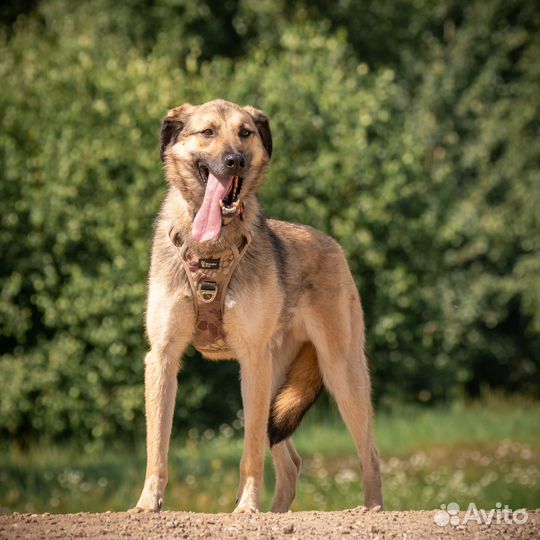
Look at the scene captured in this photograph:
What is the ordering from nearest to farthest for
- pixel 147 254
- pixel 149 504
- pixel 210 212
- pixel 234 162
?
pixel 149 504
pixel 234 162
pixel 210 212
pixel 147 254

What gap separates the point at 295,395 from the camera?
7.11m

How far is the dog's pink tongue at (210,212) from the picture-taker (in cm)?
619

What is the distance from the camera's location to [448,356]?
17.9 metres

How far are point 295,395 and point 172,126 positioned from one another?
6.20 feet

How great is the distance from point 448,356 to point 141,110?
274 inches

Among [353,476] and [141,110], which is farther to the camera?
[141,110]

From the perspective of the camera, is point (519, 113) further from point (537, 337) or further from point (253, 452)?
point (253, 452)

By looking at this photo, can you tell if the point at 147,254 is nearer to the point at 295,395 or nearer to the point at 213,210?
the point at 295,395

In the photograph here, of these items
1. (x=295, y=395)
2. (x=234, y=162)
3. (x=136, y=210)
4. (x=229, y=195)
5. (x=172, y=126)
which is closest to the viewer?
(x=234, y=162)

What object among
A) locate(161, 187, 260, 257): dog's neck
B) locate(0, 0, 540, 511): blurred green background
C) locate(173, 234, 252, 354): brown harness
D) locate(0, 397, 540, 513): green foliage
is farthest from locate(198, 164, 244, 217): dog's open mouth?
locate(0, 0, 540, 511): blurred green background

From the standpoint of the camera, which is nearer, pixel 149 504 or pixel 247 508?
pixel 149 504

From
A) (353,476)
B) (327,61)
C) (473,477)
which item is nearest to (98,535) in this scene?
(353,476)

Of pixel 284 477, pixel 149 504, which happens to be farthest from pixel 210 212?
pixel 284 477

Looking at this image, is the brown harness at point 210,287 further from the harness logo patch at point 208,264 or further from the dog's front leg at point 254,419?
the dog's front leg at point 254,419
